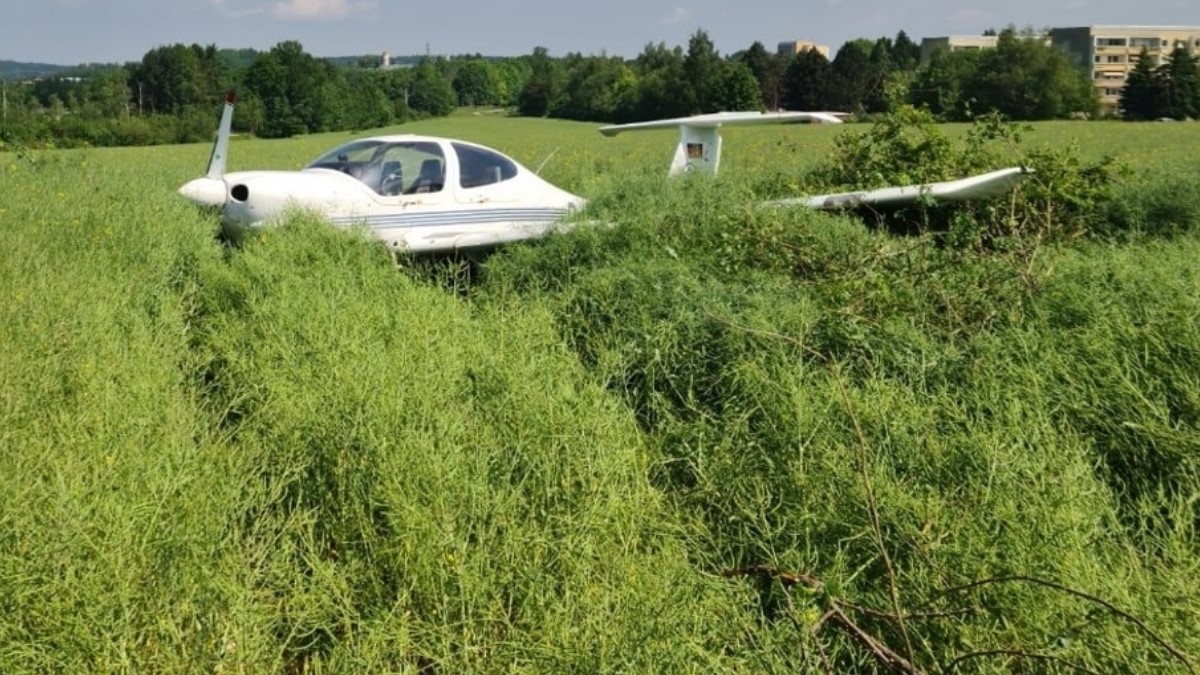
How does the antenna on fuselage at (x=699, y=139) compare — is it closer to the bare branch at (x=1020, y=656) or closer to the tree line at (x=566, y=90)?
the bare branch at (x=1020, y=656)

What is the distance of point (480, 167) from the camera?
931 cm

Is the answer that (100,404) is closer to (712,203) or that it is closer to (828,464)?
(828,464)

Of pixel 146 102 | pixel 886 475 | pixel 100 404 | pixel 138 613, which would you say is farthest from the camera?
pixel 146 102

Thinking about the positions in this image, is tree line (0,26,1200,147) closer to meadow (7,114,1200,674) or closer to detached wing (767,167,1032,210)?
detached wing (767,167,1032,210)

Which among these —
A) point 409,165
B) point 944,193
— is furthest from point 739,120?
point 409,165

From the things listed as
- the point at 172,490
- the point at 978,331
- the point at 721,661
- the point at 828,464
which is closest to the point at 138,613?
the point at 172,490

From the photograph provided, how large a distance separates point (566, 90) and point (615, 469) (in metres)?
86.3

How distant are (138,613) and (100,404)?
1.59 metres

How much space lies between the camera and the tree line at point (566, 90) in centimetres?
5531

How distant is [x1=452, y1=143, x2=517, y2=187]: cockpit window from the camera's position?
9156mm

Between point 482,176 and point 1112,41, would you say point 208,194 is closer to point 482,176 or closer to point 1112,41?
point 482,176

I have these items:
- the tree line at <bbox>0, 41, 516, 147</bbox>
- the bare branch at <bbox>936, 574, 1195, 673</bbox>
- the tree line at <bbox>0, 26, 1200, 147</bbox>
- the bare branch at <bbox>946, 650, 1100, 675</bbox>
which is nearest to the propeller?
the bare branch at <bbox>936, 574, 1195, 673</bbox>

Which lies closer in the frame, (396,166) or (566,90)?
(396,166)

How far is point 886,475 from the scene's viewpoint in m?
3.53
